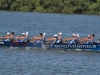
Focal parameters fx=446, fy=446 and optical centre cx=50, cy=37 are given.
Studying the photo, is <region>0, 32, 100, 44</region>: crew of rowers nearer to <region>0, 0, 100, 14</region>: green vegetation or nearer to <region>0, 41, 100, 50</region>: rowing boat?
<region>0, 41, 100, 50</region>: rowing boat

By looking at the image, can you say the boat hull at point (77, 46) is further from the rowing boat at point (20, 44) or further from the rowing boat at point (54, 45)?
the rowing boat at point (20, 44)

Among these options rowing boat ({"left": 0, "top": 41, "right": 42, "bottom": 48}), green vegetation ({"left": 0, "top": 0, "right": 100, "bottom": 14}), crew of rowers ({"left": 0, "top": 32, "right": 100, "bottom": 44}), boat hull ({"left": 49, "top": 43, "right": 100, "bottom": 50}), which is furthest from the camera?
green vegetation ({"left": 0, "top": 0, "right": 100, "bottom": 14})

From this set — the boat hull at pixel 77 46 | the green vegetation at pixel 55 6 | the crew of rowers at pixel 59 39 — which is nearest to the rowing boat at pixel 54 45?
the boat hull at pixel 77 46

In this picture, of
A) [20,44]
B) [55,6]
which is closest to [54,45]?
[20,44]

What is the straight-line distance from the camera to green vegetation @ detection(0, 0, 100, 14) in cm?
10762

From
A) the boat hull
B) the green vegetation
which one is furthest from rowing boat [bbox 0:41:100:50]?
the green vegetation

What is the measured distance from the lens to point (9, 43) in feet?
136

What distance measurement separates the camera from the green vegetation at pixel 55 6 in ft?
353

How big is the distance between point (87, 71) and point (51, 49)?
31.3 feet

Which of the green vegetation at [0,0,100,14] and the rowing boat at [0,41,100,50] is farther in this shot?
the green vegetation at [0,0,100,14]

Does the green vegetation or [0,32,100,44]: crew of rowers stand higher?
the green vegetation

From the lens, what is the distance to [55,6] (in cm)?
10975

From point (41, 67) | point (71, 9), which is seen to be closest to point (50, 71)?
point (41, 67)

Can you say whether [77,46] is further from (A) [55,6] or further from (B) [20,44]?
(A) [55,6]
